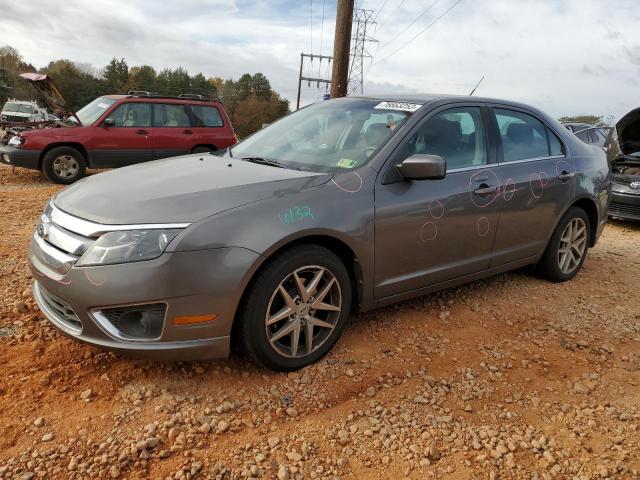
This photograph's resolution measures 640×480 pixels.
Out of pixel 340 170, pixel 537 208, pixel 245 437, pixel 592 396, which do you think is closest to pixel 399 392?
pixel 245 437

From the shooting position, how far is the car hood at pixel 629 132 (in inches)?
289

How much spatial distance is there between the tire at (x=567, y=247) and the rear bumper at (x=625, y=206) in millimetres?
3718

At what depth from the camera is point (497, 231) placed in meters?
3.75

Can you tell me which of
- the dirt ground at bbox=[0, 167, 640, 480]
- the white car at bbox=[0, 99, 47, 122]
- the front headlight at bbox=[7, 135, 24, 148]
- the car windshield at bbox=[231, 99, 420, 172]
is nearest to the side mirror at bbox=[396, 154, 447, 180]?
the car windshield at bbox=[231, 99, 420, 172]

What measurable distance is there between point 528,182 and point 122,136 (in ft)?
26.2

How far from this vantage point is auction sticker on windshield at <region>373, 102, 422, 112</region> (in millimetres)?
3438

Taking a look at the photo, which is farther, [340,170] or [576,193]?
[576,193]

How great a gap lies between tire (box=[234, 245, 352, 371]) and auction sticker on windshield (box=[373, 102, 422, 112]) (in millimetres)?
1263

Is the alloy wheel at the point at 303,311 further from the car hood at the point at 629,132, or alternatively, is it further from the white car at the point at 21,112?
the white car at the point at 21,112

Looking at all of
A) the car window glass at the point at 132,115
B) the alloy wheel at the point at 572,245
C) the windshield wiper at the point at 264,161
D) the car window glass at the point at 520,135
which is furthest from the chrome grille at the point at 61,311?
the car window glass at the point at 132,115

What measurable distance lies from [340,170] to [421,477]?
172cm

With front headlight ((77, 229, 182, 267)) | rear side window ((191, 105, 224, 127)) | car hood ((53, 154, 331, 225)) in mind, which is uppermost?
rear side window ((191, 105, 224, 127))

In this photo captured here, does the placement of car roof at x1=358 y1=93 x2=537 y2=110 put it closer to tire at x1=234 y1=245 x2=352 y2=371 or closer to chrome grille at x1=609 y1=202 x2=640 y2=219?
tire at x1=234 y1=245 x2=352 y2=371

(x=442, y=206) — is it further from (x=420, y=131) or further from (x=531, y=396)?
(x=531, y=396)
